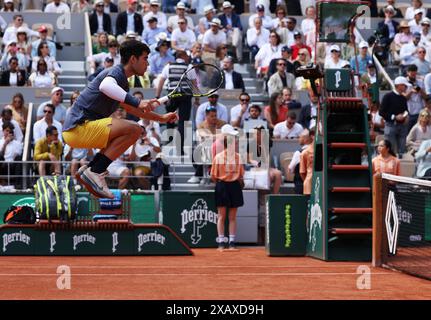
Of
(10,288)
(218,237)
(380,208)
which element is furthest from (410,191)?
(10,288)

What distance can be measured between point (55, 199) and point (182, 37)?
755cm

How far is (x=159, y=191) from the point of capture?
65.6ft

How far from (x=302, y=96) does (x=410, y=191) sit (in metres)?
6.93

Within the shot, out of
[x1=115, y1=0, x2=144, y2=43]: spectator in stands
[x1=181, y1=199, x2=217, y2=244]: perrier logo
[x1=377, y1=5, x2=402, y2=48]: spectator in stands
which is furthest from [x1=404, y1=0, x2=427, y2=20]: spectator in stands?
[x1=181, y1=199, x2=217, y2=244]: perrier logo

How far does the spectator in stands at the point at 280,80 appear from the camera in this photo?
76.1 feet

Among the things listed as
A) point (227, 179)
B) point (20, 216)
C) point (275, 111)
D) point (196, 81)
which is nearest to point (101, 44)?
point (275, 111)

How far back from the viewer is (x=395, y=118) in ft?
73.8

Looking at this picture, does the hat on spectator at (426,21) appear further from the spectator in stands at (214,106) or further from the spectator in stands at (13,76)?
the spectator in stands at (13,76)

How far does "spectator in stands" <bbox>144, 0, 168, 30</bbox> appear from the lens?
2508cm

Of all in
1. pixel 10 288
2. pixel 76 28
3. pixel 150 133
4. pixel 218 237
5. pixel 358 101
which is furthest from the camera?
pixel 76 28

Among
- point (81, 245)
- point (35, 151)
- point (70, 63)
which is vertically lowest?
point (81, 245)

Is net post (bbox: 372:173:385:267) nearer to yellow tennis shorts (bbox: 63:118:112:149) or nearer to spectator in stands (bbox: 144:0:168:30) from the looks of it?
yellow tennis shorts (bbox: 63:118:112:149)

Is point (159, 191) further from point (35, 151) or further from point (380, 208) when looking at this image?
point (380, 208)

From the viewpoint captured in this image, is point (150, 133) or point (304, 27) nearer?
point (150, 133)
